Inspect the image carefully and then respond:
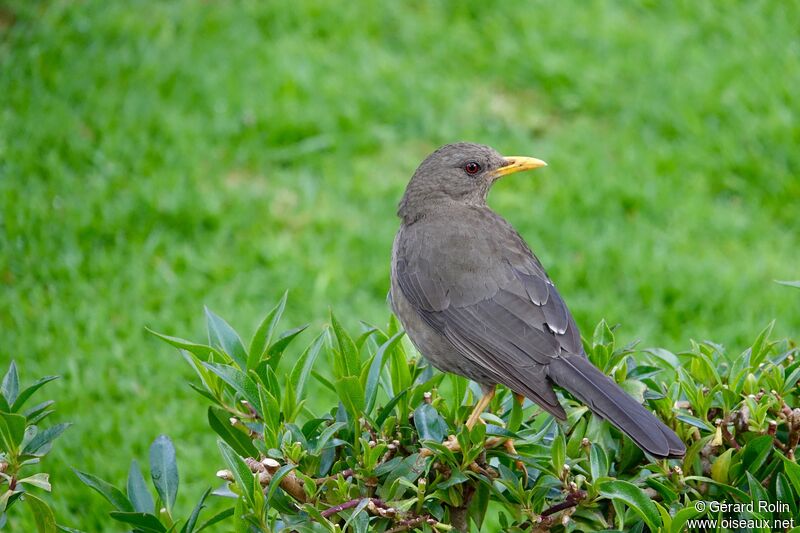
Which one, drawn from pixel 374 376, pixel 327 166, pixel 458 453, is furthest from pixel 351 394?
pixel 327 166

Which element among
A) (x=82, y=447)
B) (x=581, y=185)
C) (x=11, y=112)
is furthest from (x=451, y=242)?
(x=11, y=112)

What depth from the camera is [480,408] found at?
3.32 m

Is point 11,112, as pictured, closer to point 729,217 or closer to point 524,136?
point 524,136

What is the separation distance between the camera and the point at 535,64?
7898 millimetres

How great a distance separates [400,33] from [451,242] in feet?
14.6

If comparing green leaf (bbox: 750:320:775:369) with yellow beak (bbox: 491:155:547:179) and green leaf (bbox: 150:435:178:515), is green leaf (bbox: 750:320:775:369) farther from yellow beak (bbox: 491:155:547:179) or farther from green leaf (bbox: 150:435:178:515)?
green leaf (bbox: 150:435:178:515)

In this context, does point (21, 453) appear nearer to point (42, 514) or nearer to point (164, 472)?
point (42, 514)

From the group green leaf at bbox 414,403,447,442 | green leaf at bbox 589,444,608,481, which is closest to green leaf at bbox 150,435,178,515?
green leaf at bbox 414,403,447,442

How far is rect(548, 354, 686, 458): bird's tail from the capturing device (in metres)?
2.81

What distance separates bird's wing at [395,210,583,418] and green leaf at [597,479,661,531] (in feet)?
2.46

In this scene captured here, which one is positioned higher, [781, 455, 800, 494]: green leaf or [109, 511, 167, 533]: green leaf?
[781, 455, 800, 494]: green leaf

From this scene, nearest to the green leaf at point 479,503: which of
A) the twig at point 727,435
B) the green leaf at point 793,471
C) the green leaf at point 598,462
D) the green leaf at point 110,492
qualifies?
the green leaf at point 598,462

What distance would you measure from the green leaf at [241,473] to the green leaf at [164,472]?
46 cm

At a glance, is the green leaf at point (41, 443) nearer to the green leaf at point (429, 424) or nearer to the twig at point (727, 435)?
the green leaf at point (429, 424)
